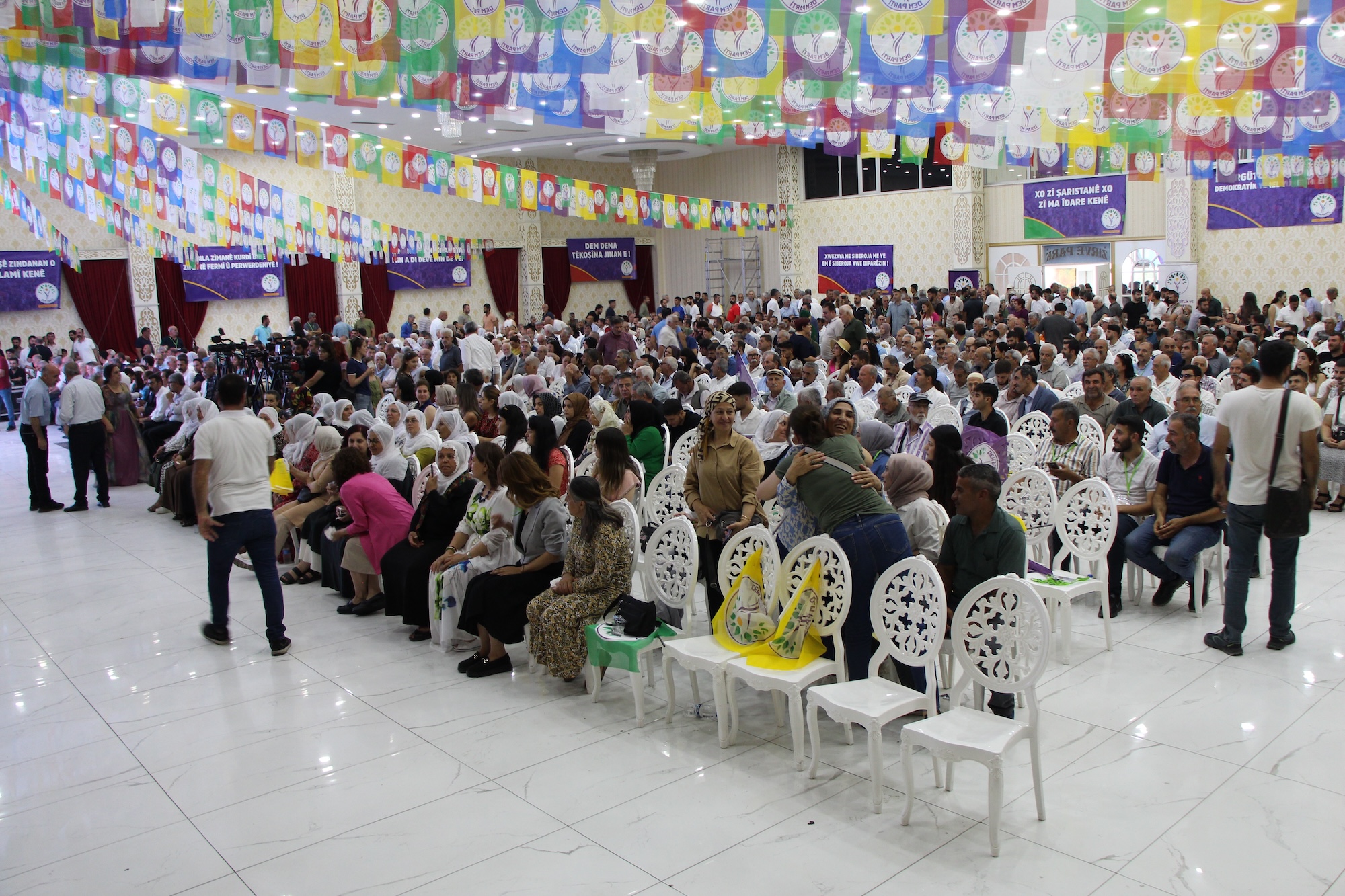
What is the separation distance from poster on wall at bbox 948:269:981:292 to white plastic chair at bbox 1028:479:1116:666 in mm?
15210

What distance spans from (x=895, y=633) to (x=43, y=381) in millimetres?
9242

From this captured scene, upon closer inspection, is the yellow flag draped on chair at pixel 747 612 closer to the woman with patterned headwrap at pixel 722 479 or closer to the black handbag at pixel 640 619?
the black handbag at pixel 640 619

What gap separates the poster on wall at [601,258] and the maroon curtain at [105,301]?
10.3m

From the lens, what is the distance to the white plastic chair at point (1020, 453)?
5.84 meters

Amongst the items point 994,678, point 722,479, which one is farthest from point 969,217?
point 994,678

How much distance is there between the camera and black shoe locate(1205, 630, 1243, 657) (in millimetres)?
4527

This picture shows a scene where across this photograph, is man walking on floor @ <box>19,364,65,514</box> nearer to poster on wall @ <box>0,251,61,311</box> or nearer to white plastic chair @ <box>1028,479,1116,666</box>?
white plastic chair @ <box>1028,479,1116,666</box>

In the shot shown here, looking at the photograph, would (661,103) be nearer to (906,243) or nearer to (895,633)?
(895,633)

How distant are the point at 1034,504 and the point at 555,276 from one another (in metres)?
21.4

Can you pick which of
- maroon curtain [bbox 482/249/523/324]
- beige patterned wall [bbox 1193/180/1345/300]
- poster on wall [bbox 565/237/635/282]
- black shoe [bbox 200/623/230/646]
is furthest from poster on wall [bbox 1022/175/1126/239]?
black shoe [bbox 200/623/230/646]

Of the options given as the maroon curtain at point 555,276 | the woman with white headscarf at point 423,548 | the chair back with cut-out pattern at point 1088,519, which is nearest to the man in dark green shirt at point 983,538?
the chair back with cut-out pattern at point 1088,519

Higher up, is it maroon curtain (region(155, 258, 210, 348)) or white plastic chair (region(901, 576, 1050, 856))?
maroon curtain (region(155, 258, 210, 348))

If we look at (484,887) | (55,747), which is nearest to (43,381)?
(55,747)

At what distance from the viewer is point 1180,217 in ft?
54.7
